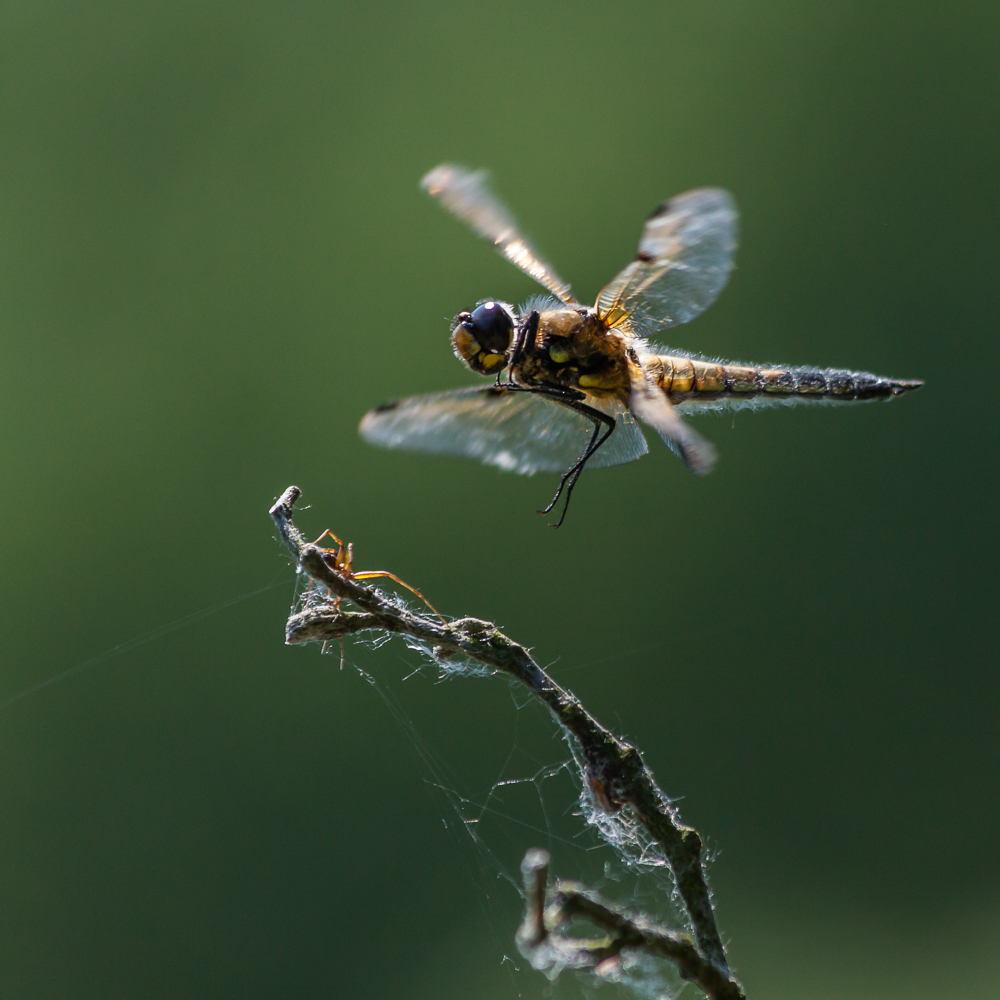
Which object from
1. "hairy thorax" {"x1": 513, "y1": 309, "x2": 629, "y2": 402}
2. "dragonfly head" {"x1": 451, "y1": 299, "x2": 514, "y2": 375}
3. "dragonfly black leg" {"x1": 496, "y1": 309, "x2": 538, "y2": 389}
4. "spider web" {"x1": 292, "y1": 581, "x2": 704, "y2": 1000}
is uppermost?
"dragonfly head" {"x1": 451, "y1": 299, "x2": 514, "y2": 375}

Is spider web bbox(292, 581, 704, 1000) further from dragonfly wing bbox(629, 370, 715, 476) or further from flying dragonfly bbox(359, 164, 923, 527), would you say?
dragonfly wing bbox(629, 370, 715, 476)

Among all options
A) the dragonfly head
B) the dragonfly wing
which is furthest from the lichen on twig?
the dragonfly head

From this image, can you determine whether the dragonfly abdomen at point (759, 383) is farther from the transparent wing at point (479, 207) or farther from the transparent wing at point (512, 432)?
the transparent wing at point (479, 207)

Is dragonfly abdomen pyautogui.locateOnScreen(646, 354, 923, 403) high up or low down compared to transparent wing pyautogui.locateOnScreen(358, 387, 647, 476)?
down

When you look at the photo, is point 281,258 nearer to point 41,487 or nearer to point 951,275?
point 41,487

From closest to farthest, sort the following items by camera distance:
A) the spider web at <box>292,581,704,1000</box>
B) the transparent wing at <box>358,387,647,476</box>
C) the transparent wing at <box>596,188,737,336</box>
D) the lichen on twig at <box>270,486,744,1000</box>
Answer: the lichen on twig at <box>270,486,744,1000</box> → the transparent wing at <box>596,188,737,336</box> → the transparent wing at <box>358,387,647,476</box> → the spider web at <box>292,581,704,1000</box>

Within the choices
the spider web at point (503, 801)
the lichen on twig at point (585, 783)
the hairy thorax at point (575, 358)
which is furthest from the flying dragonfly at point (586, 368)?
the lichen on twig at point (585, 783)
